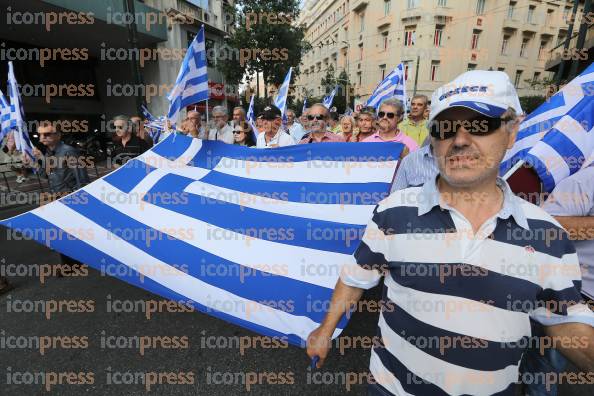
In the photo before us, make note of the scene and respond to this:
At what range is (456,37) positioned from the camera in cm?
2859

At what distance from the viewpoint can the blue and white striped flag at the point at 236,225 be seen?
194cm

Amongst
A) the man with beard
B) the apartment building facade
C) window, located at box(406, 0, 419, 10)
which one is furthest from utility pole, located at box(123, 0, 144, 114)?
window, located at box(406, 0, 419, 10)

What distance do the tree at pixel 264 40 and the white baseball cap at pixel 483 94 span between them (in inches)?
623

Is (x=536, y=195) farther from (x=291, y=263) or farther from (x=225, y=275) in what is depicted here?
(x=225, y=275)

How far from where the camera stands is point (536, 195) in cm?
183

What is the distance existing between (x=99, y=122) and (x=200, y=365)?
18515 millimetres

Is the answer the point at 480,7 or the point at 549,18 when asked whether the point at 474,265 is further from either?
the point at 549,18

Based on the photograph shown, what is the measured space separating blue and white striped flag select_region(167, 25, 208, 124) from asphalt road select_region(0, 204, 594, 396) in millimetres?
2204

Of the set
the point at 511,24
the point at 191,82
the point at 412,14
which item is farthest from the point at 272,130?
the point at 511,24

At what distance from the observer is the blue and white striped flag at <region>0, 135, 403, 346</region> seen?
6.36 feet

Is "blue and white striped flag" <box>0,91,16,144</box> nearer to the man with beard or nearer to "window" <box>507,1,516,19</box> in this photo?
the man with beard

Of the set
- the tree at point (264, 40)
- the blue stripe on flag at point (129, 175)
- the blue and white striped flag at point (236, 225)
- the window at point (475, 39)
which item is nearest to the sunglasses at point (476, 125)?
the blue and white striped flag at point (236, 225)

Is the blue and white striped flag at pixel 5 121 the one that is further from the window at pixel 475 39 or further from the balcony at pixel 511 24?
the balcony at pixel 511 24

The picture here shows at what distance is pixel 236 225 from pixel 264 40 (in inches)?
629
